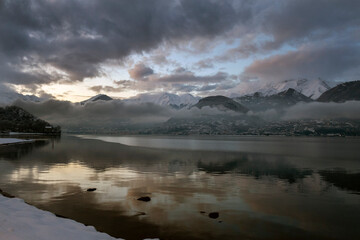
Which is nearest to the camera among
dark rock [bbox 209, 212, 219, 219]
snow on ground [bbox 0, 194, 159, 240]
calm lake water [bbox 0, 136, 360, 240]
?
snow on ground [bbox 0, 194, 159, 240]

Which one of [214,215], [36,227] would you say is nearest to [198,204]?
[214,215]

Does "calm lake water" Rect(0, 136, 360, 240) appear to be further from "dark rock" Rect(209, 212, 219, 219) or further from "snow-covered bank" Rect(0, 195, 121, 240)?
"snow-covered bank" Rect(0, 195, 121, 240)

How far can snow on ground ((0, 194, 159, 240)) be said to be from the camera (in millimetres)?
16352

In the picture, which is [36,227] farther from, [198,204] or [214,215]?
[198,204]

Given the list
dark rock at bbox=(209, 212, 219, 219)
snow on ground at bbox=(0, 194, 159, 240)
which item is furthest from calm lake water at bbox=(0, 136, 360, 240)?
snow on ground at bbox=(0, 194, 159, 240)

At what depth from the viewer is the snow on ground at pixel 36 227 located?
16.4m

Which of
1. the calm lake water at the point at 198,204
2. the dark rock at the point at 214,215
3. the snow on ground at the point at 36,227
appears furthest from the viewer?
the dark rock at the point at 214,215

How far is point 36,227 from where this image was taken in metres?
18.2

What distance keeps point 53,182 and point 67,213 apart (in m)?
18.1

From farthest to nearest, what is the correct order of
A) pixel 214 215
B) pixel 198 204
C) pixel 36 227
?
pixel 198 204, pixel 214 215, pixel 36 227

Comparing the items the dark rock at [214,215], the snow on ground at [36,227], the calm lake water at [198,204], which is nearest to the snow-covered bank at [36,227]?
the snow on ground at [36,227]

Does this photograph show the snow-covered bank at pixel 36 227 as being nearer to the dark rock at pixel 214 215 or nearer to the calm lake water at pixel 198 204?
the calm lake water at pixel 198 204

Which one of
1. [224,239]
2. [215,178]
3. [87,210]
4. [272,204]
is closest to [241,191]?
[272,204]

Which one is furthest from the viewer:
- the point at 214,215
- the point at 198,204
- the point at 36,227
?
the point at 198,204
